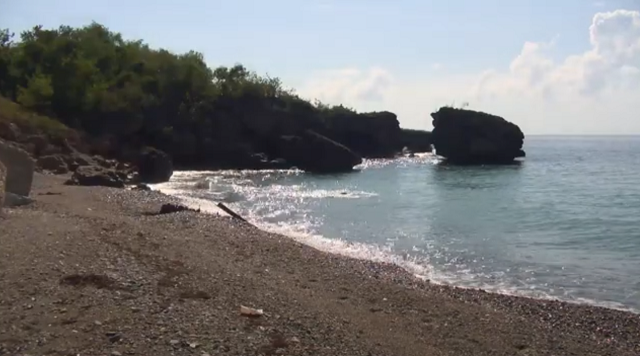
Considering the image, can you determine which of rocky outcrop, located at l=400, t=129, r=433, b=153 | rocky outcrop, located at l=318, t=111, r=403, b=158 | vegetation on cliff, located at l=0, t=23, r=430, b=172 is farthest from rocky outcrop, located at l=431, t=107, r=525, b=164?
rocky outcrop, located at l=400, t=129, r=433, b=153

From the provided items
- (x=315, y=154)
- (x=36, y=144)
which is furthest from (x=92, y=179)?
(x=315, y=154)

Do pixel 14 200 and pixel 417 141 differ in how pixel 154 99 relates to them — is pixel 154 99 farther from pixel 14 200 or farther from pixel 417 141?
pixel 417 141

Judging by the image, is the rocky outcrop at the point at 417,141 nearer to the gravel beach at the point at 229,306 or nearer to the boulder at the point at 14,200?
the boulder at the point at 14,200

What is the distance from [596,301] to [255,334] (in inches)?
465

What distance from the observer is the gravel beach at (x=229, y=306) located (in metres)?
9.58

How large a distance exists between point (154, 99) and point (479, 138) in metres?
53.2

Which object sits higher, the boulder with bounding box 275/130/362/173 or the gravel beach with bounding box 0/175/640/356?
the boulder with bounding box 275/130/362/173

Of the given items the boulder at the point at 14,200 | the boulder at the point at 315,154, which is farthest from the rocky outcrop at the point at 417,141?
the boulder at the point at 14,200

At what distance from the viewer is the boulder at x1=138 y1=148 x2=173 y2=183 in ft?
183

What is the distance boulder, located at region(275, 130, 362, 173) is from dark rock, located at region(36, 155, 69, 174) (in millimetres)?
43650

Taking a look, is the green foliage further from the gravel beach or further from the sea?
the gravel beach

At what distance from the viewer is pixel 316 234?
2967cm

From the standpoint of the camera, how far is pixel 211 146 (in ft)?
272

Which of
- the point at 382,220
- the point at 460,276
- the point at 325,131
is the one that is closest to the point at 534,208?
the point at 382,220
